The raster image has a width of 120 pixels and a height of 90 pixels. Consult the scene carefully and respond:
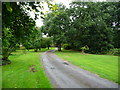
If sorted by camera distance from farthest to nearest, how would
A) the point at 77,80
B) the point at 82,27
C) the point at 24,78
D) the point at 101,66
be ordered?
the point at 82,27 → the point at 101,66 → the point at 24,78 → the point at 77,80

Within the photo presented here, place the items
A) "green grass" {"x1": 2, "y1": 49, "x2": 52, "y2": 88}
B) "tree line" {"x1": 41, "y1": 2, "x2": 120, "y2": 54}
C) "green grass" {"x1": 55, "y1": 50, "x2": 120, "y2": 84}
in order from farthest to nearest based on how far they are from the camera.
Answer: "tree line" {"x1": 41, "y1": 2, "x2": 120, "y2": 54} → "green grass" {"x1": 55, "y1": 50, "x2": 120, "y2": 84} → "green grass" {"x1": 2, "y1": 49, "x2": 52, "y2": 88}

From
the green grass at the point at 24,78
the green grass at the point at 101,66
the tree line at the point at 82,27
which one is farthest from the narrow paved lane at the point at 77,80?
the tree line at the point at 82,27

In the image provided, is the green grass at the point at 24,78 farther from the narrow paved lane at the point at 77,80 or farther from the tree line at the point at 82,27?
the tree line at the point at 82,27

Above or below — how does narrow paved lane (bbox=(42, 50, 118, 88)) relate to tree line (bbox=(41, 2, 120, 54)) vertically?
below

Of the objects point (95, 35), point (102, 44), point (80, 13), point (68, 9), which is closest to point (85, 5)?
point (80, 13)

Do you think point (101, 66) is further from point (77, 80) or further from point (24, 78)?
point (24, 78)

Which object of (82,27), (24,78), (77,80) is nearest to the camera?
(77,80)

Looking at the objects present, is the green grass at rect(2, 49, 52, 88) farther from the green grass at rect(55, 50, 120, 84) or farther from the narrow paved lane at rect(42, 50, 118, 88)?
the green grass at rect(55, 50, 120, 84)

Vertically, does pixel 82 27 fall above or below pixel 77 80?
above

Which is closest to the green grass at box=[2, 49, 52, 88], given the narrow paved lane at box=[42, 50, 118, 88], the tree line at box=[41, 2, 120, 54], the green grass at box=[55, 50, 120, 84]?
the narrow paved lane at box=[42, 50, 118, 88]

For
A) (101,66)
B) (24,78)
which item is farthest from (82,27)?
(24,78)

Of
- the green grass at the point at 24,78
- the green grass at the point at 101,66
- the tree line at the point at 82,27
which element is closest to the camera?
the green grass at the point at 24,78

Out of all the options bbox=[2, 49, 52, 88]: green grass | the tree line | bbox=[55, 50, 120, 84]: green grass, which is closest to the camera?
bbox=[2, 49, 52, 88]: green grass

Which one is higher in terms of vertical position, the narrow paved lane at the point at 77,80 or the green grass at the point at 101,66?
the narrow paved lane at the point at 77,80
